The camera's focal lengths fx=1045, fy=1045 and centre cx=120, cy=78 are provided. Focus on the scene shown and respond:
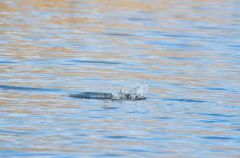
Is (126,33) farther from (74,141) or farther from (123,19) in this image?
(74,141)

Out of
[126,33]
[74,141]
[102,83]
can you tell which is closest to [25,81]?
[102,83]

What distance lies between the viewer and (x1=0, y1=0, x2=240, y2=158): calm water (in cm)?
1126

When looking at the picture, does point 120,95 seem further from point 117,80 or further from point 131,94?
point 117,80

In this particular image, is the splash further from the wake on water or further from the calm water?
the calm water

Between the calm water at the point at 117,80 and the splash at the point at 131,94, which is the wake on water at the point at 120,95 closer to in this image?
the splash at the point at 131,94

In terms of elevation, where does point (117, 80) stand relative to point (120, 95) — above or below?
above

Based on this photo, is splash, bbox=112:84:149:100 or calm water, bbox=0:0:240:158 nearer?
calm water, bbox=0:0:240:158

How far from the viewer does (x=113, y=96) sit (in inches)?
571

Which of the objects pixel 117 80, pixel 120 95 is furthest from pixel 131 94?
pixel 117 80

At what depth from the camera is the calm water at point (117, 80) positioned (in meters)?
11.3

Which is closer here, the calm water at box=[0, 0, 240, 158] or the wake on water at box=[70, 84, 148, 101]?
the calm water at box=[0, 0, 240, 158]

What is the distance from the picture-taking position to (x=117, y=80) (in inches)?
648

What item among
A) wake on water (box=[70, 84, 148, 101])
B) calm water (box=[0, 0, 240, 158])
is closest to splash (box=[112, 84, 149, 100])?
wake on water (box=[70, 84, 148, 101])

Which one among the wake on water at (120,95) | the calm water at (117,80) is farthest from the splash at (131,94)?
the calm water at (117,80)
